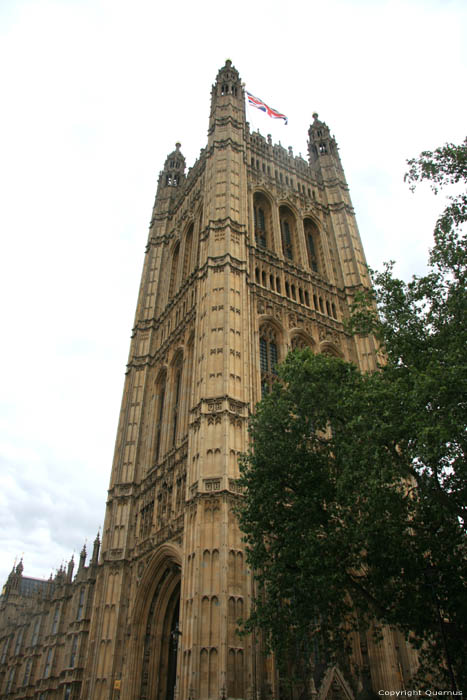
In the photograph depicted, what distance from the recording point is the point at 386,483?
12141 mm

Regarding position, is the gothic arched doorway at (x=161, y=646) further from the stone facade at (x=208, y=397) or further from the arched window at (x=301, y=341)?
the arched window at (x=301, y=341)

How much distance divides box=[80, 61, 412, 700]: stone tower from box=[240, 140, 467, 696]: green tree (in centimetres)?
363

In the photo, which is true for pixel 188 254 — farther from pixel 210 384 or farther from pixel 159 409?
pixel 210 384

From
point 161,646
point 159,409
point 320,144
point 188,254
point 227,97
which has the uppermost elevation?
point 320,144

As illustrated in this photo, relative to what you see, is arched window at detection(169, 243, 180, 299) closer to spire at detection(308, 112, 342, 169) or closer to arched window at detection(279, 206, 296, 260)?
arched window at detection(279, 206, 296, 260)

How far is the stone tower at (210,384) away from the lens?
57.2 ft

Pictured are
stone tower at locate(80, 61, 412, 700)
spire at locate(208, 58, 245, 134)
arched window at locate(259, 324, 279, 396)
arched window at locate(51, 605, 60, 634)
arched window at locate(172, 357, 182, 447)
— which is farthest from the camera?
arched window at locate(51, 605, 60, 634)

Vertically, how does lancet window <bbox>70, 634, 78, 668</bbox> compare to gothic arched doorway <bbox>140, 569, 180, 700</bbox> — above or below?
above

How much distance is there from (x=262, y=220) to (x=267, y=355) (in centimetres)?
1169

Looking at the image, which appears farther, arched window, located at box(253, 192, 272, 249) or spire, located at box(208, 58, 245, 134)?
spire, located at box(208, 58, 245, 134)

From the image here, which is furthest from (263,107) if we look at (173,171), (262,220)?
(262,220)

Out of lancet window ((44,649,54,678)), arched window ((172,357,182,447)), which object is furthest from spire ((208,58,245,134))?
lancet window ((44,649,54,678))

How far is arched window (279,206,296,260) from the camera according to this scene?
33906mm

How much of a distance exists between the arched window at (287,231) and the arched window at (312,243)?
1.19m
